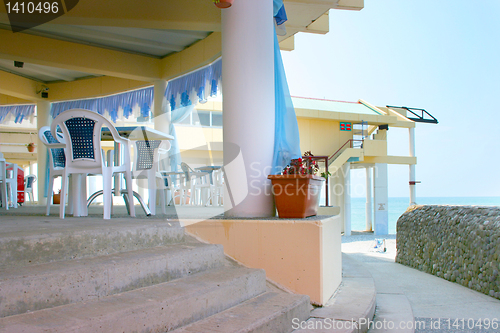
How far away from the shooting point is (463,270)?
472cm

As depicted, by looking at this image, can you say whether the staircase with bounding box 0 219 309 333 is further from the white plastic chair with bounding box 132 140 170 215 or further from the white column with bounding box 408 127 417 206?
the white column with bounding box 408 127 417 206

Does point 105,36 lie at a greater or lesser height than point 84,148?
greater

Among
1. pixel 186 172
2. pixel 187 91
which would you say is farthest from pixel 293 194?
pixel 187 91

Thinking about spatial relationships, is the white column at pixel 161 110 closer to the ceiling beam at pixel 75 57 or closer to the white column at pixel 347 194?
the ceiling beam at pixel 75 57

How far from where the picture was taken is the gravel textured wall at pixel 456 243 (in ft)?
13.8

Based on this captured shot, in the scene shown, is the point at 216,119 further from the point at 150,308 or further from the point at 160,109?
the point at 150,308

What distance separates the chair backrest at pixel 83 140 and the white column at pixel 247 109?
1.04 meters

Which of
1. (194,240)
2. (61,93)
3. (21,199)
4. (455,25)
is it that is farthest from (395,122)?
(455,25)

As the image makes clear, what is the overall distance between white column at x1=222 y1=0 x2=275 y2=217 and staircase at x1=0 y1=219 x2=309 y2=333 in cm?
72

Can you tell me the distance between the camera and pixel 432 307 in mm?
3480

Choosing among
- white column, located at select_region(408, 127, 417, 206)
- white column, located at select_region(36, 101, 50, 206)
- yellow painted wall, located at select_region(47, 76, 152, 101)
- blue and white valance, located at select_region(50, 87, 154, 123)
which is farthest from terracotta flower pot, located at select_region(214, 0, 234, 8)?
white column, located at select_region(408, 127, 417, 206)

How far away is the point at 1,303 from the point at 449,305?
362 centimetres

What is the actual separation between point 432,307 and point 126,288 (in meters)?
2.87

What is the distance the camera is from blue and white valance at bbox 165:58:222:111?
21.2 feet
